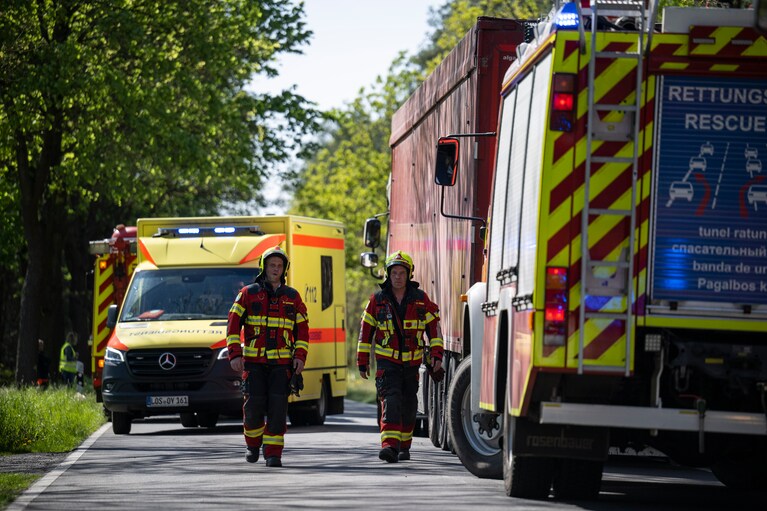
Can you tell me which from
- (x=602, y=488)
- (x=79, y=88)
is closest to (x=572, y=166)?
(x=602, y=488)

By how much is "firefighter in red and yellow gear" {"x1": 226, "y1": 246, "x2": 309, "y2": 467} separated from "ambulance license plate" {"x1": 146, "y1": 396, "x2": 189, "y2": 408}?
5.33m

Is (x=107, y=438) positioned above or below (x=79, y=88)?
below

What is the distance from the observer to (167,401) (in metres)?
20.0

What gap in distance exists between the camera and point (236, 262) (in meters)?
21.2

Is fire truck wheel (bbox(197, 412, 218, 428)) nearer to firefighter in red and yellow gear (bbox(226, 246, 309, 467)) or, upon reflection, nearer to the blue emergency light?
firefighter in red and yellow gear (bbox(226, 246, 309, 467))

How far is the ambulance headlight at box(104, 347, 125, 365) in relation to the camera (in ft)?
67.0

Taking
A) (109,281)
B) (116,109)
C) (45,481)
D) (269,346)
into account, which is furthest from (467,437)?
(116,109)

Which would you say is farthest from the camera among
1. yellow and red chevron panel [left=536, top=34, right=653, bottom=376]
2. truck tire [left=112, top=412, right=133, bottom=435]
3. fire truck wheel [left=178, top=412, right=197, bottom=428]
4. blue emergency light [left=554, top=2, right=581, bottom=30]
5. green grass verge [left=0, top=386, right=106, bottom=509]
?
fire truck wheel [left=178, top=412, right=197, bottom=428]

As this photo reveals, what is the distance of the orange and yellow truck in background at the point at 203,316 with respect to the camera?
2022 cm

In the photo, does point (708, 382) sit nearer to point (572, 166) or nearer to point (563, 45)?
point (572, 166)

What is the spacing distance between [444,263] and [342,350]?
7275 millimetres

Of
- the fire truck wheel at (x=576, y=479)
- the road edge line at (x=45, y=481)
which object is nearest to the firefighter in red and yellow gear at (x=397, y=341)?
the road edge line at (x=45, y=481)

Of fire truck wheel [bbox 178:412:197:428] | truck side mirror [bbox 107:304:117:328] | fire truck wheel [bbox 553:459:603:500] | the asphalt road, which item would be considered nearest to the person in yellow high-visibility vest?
fire truck wheel [bbox 178:412:197:428]

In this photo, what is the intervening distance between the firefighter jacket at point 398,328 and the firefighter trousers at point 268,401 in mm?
769
